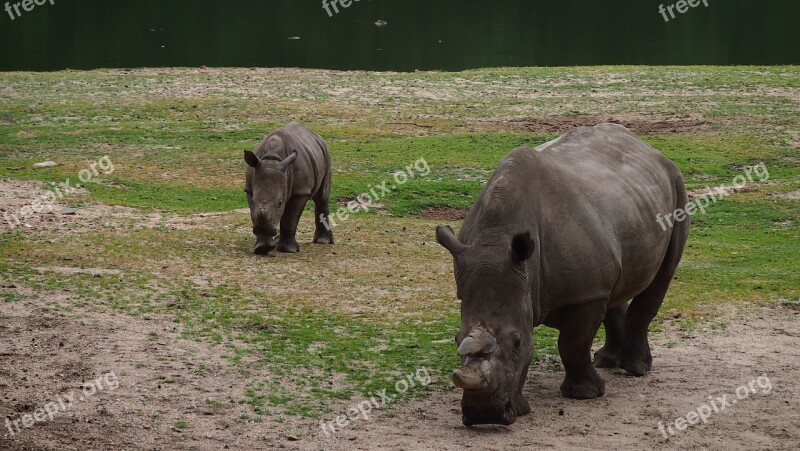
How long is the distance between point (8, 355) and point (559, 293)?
16.2 feet

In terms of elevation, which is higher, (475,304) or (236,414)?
(475,304)

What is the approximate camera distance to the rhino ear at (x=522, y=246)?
861 centimetres

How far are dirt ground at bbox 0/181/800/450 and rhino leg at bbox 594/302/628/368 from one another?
7.5 inches

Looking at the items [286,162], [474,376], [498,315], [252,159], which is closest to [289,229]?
[286,162]

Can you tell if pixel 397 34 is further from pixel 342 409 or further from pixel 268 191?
pixel 342 409

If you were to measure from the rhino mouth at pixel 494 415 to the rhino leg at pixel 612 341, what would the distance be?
7.86ft

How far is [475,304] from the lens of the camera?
8.70m

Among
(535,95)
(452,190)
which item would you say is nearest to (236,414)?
(452,190)

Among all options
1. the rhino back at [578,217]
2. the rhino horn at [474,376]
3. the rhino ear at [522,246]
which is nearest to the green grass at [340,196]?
the rhino back at [578,217]

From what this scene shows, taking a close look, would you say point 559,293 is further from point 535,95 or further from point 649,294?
point 535,95

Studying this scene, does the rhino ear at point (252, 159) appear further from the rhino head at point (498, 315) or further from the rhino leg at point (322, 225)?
Result: the rhino head at point (498, 315)

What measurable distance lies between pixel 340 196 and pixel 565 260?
36.4 ft

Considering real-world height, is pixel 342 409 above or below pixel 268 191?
below

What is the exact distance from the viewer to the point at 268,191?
15656mm
